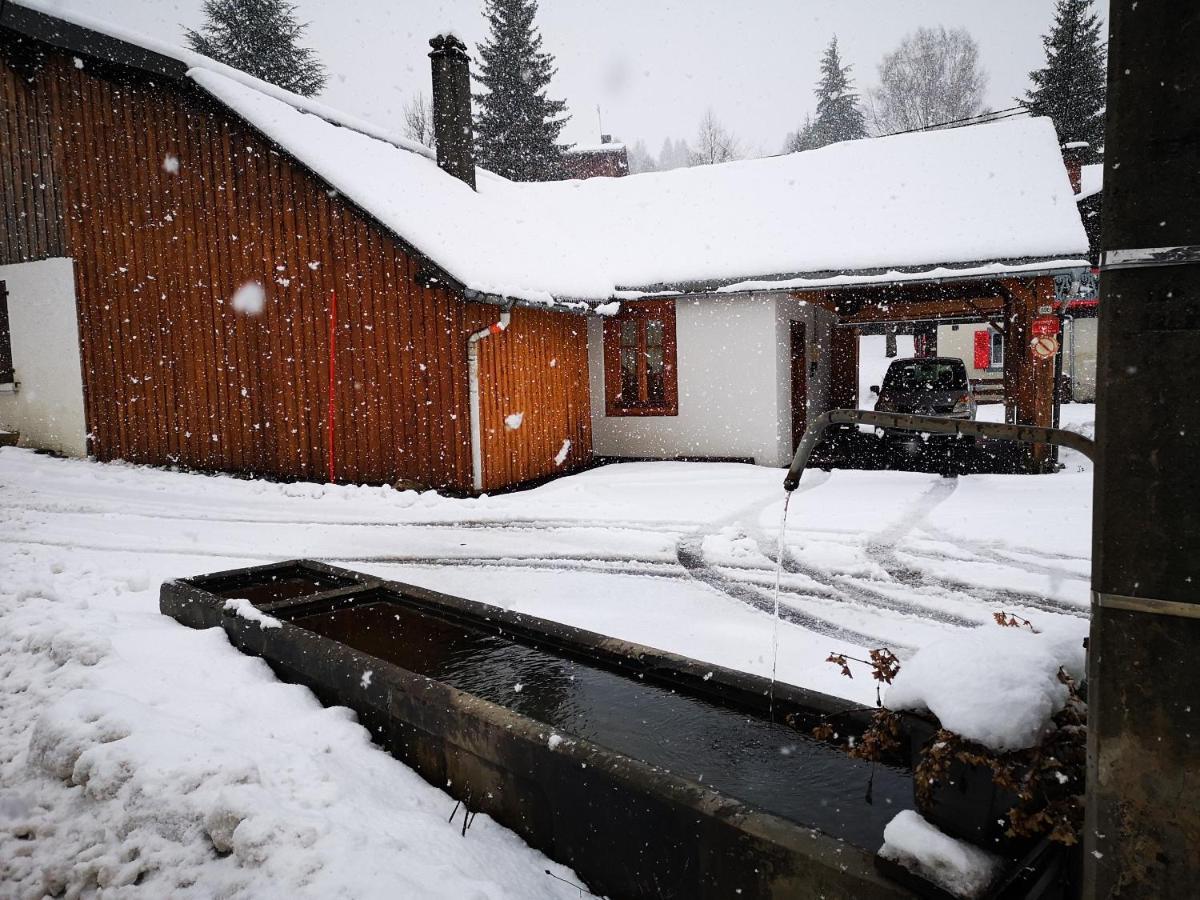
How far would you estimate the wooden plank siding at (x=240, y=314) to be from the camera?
11.6 m

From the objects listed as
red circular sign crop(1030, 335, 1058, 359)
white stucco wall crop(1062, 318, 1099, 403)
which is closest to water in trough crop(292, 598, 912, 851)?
red circular sign crop(1030, 335, 1058, 359)

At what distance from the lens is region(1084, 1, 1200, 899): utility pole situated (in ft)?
4.78

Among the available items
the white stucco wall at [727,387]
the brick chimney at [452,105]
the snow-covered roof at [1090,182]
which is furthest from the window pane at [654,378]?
the snow-covered roof at [1090,182]

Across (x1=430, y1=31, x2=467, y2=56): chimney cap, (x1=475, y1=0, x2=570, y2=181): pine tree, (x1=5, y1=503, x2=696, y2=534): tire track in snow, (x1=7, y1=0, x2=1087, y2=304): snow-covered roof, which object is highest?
(x1=475, y1=0, x2=570, y2=181): pine tree

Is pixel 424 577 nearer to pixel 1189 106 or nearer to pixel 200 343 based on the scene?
pixel 1189 106

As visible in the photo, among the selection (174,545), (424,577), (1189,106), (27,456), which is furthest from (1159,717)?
(27,456)

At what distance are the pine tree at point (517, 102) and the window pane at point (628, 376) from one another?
70.6 feet

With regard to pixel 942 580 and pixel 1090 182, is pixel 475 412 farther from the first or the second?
pixel 1090 182

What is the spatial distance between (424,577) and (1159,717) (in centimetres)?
626

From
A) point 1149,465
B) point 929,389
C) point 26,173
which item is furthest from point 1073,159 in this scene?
point 26,173

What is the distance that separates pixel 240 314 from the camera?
41.8 ft

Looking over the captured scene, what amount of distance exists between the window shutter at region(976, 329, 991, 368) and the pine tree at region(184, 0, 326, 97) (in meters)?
30.7

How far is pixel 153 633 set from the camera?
15.7ft

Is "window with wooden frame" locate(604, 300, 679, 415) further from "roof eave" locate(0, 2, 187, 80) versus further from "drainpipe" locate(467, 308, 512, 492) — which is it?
"roof eave" locate(0, 2, 187, 80)
